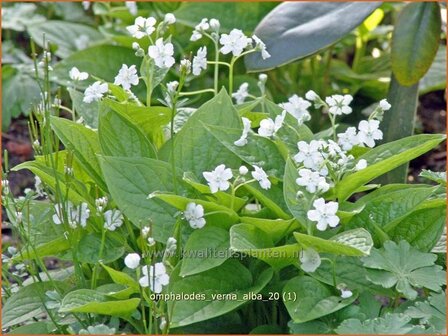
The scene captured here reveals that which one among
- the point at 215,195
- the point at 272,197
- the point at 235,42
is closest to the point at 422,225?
the point at 272,197

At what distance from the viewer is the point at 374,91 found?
103 inches

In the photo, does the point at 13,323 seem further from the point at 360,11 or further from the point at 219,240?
the point at 360,11

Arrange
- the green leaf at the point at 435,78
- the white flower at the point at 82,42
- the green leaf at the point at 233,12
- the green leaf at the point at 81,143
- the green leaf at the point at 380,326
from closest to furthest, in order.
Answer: the green leaf at the point at 380,326
the green leaf at the point at 81,143
the green leaf at the point at 233,12
the green leaf at the point at 435,78
the white flower at the point at 82,42

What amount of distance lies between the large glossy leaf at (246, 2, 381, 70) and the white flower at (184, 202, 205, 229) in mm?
688

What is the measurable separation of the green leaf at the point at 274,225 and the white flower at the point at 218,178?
7cm

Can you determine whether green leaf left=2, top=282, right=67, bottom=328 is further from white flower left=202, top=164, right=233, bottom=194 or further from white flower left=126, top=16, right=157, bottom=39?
white flower left=126, top=16, right=157, bottom=39

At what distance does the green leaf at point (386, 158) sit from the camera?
1468mm

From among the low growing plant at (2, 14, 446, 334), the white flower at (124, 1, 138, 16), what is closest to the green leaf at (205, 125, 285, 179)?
the low growing plant at (2, 14, 446, 334)

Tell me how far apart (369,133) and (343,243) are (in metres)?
0.27

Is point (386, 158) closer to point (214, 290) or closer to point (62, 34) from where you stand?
point (214, 290)

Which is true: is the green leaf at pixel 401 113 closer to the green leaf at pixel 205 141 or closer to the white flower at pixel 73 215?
the green leaf at pixel 205 141

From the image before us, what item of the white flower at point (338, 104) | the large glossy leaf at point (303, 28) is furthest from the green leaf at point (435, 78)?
the white flower at point (338, 104)

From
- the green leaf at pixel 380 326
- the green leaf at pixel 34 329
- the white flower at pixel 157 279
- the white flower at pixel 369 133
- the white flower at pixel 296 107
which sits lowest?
the green leaf at pixel 34 329

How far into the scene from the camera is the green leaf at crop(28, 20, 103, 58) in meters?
2.78
